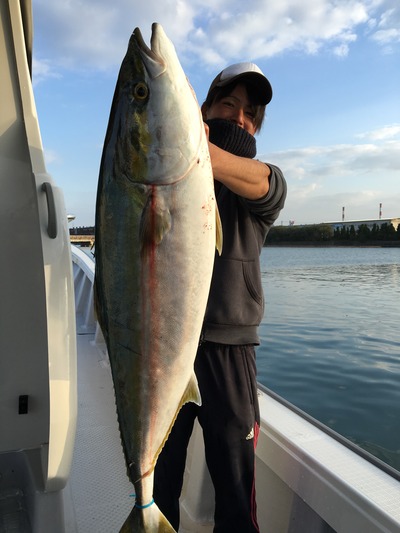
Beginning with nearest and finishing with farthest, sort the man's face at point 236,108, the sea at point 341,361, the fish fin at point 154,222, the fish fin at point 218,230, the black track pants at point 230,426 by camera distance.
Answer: the fish fin at point 154,222 → the fish fin at point 218,230 → the black track pants at point 230,426 → the man's face at point 236,108 → the sea at point 341,361

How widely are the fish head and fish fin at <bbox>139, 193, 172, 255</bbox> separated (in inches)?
3.1

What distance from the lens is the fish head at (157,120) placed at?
4.67 feet

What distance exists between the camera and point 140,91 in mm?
1443

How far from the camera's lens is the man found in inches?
79.7

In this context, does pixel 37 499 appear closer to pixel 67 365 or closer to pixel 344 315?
pixel 67 365

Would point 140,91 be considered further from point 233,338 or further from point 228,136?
point 233,338

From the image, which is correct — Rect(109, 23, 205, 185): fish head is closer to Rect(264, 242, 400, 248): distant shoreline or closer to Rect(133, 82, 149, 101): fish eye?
Rect(133, 82, 149, 101): fish eye

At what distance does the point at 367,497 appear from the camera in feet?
6.19

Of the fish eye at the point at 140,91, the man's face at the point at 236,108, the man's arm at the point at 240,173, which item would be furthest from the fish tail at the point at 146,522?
the man's face at the point at 236,108

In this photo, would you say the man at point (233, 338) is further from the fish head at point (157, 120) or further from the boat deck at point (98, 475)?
the boat deck at point (98, 475)

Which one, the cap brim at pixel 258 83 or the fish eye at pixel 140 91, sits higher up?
the cap brim at pixel 258 83

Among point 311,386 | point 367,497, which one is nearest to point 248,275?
point 367,497

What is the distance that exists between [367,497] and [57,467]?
1335 millimetres

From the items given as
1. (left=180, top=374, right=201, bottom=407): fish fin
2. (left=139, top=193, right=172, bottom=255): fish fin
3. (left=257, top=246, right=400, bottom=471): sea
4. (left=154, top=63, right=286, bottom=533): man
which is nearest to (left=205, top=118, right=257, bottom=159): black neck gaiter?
(left=154, top=63, right=286, bottom=533): man
